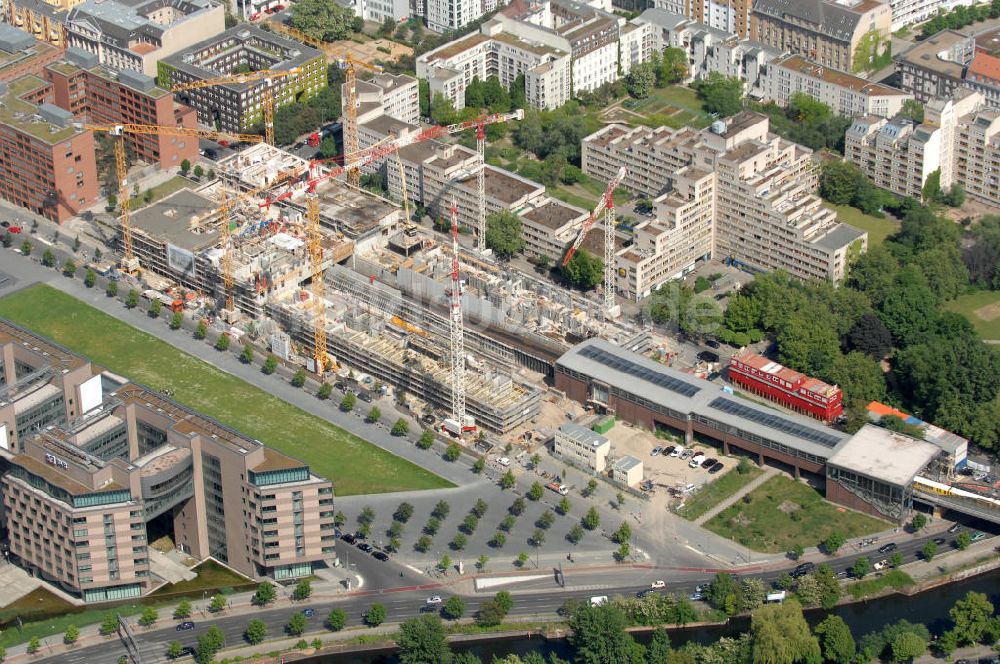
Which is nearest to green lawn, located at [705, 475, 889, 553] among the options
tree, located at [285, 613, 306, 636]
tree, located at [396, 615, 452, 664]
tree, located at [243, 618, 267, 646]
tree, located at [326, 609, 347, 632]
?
tree, located at [396, 615, 452, 664]

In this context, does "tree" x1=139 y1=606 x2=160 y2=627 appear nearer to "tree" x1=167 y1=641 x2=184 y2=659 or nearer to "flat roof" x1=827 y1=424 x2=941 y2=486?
"tree" x1=167 y1=641 x2=184 y2=659

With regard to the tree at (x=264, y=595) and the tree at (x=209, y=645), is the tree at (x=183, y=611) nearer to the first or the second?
the tree at (x=209, y=645)

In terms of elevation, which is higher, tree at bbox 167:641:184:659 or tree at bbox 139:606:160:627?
tree at bbox 139:606:160:627

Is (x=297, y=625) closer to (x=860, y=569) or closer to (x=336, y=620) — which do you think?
(x=336, y=620)

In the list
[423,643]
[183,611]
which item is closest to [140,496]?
[183,611]

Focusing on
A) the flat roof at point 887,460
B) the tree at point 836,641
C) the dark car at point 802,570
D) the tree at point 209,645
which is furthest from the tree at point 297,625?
the flat roof at point 887,460

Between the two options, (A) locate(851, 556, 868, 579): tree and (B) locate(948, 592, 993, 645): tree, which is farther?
(A) locate(851, 556, 868, 579): tree

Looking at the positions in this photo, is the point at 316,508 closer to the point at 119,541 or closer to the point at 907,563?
the point at 119,541
